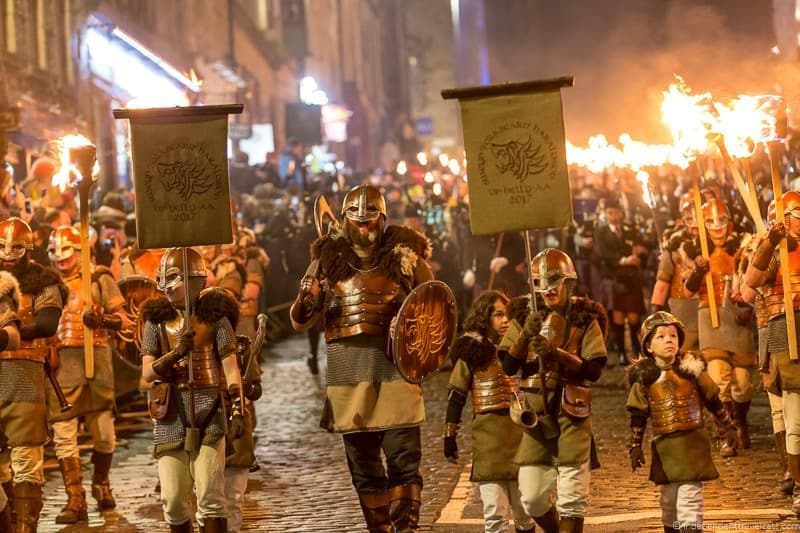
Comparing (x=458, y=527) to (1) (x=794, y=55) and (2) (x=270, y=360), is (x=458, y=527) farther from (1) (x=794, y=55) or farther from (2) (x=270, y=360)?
(1) (x=794, y=55)

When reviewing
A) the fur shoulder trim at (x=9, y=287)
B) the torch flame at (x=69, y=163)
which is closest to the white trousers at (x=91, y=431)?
the torch flame at (x=69, y=163)

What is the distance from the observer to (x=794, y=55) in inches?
902

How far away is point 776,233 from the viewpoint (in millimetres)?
9000

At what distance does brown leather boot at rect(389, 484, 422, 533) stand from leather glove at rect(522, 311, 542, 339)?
4.23 feet

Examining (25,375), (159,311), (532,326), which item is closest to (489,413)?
(532,326)

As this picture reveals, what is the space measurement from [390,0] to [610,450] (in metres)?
99.2

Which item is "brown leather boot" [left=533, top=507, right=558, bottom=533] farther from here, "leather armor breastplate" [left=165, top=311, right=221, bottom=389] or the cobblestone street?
"leather armor breastplate" [left=165, top=311, right=221, bottom=389]

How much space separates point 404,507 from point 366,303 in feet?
3.84

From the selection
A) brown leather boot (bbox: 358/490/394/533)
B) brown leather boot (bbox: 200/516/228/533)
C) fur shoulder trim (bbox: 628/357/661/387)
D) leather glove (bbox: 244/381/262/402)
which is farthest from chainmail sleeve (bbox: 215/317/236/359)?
fur shoulder trim (bbox: 628/357/661/387)

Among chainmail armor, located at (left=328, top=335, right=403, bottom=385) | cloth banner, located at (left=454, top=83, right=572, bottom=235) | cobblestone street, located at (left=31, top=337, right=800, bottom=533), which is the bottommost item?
cobblestone street, located at (left=31, top=337, right=800, bottom=533)

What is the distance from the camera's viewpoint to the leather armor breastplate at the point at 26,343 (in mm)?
8883

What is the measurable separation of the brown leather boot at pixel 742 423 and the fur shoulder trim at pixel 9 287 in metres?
5.95

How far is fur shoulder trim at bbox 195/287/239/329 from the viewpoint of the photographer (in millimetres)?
8102

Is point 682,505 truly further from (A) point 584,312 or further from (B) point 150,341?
(B) point 150,341
